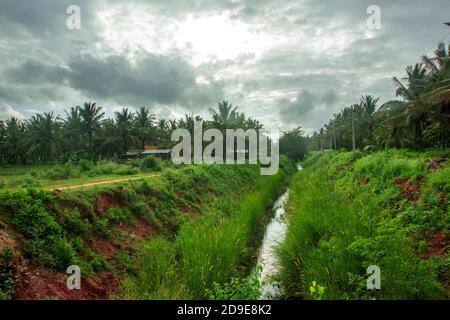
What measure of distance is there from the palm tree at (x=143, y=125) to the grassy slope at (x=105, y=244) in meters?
43.3

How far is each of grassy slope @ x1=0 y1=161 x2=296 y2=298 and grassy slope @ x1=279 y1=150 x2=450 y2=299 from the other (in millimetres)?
1836

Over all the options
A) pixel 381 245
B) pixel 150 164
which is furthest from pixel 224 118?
pixel 381 245

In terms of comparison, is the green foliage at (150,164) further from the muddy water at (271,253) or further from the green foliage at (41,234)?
the green foliage at (41,234)

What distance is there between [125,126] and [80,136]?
7520 millimetres

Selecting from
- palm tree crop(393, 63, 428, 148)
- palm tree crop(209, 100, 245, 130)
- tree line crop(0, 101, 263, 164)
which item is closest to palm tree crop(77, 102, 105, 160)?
tree line crop(0, 101, 263, 164)

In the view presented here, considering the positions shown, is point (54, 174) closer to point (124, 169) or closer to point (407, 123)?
point (124, 169)

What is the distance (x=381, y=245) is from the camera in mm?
6609

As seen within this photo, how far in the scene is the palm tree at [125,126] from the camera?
52125mm

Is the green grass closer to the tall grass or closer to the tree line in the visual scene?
the tall grass

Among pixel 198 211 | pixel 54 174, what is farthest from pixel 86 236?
pixel 54 174

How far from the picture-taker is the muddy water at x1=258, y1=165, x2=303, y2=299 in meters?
8.41

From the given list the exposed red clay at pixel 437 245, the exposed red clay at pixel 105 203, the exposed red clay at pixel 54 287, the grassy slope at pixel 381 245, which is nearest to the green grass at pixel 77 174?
the exposed red clay at pixel 105 203

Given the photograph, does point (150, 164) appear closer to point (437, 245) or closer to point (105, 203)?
point (105, 203)
